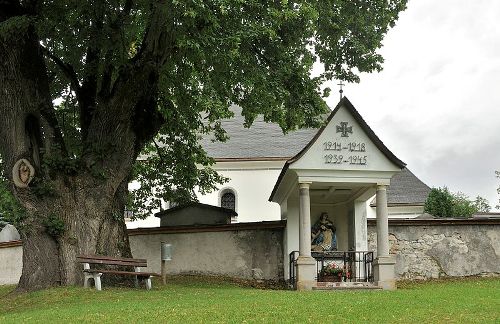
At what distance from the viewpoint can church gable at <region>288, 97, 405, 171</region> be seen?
1647cm

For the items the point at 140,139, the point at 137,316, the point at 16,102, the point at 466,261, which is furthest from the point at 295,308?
the point at 466,261

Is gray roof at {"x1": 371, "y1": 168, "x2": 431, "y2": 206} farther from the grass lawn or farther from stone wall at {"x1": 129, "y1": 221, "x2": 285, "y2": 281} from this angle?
the grass lawn

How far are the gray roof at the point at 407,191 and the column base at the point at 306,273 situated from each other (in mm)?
17113

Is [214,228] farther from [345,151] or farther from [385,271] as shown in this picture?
[385,271]

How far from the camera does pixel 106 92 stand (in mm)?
14945

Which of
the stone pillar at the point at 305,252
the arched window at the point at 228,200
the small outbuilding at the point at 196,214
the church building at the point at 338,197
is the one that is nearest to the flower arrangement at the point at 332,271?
the church building at the point at 338,197

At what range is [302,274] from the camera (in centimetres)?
1584

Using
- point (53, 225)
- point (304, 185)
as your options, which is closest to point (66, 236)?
point (53, 225)

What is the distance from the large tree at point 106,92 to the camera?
43.8 feet

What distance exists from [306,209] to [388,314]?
6.92 metres

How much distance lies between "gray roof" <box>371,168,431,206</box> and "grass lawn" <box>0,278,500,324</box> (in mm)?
18631

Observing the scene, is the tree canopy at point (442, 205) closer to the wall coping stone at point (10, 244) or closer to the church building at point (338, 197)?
the church building at point (338, 197)

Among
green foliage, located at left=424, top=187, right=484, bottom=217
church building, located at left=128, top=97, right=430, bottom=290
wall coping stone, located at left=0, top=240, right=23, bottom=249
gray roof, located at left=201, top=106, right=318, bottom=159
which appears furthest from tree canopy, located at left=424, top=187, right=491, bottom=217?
wall coping stone, located at left=0, top=240, right=23, bottom=249

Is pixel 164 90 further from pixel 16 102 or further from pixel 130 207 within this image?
pixel 130 207
